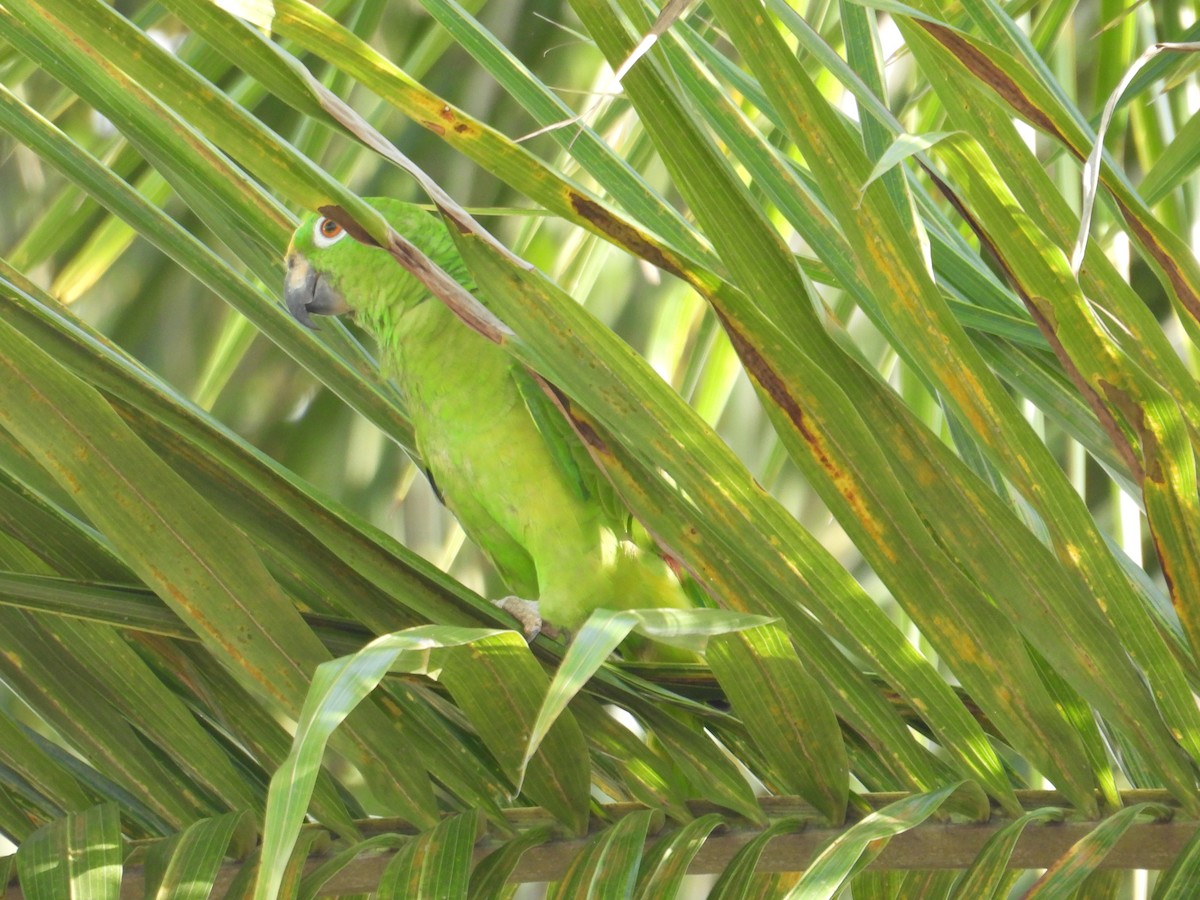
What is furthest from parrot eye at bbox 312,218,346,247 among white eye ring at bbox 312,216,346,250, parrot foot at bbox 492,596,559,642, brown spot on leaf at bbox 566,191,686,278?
brown spot on leaf at bbox 566,191,686,278

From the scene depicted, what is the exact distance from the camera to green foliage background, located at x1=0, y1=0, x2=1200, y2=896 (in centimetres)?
45

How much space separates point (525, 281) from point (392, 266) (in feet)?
2.33

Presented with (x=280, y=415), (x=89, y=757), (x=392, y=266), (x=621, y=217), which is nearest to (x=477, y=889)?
(x=89, y=757)

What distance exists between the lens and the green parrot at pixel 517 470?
3.38 feet

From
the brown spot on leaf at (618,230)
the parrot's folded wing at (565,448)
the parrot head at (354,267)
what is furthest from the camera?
the parrot head at (354,267)

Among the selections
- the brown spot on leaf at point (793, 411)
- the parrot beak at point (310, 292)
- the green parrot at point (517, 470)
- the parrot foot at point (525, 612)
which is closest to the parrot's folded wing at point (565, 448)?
the green parrot at point (517, 470)

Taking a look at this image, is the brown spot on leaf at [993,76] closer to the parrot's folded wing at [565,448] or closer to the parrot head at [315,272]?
the parrot's folded wing at [565,448]

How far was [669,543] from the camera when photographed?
0.52 meters

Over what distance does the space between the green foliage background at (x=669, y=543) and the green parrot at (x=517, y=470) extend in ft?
1.22

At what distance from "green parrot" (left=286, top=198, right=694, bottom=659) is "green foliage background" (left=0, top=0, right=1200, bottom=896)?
1.22 feet

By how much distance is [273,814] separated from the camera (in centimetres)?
34

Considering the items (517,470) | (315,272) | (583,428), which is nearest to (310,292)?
(315,272)

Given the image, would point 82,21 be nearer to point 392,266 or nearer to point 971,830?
point 971,830

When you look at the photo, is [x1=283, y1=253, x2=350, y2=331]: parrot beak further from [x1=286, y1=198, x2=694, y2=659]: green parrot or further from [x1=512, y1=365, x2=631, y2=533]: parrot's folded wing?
[x1=512, y1=365, x2=631, y2=533]: parrot's folded wing
